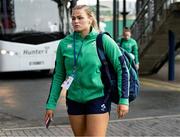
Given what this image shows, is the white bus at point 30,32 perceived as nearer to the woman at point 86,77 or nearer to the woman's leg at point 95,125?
the woman at point 86,77

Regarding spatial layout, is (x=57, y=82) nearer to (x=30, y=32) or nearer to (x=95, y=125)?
(x=95, y=125)

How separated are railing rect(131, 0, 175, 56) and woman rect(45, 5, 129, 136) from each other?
11.4 meters

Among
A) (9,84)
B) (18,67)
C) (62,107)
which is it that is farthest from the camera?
(18,67)

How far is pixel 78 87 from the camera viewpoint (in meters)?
4.74

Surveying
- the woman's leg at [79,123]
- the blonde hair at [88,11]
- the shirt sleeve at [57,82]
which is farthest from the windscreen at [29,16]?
the woman's leg at [79,123]

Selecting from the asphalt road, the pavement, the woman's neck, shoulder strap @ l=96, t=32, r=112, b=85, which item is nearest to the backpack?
shoulder strap @ l=96, t=32, r=112, b=85

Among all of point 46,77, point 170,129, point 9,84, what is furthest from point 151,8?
point 170,129

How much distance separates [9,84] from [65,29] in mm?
3214

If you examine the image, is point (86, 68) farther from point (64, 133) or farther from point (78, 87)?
point (64, 133)

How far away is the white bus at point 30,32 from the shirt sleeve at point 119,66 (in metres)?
12.2

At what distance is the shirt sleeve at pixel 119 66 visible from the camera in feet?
15.4

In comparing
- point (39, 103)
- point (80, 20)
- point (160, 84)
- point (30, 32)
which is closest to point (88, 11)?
point (80, 20)

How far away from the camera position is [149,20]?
57.0 feet

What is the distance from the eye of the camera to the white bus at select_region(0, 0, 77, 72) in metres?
16.8
